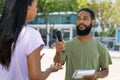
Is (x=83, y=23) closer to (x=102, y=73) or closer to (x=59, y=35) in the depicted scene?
(x=102, y=73)

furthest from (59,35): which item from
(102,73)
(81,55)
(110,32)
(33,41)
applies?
(110,32)

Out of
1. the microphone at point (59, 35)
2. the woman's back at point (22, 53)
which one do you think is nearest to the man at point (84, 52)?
the microphone at point (59, 35)

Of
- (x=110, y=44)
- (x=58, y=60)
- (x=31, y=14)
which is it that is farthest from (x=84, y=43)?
(x=110, y=44)

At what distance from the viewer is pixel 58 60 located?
3.59 meters

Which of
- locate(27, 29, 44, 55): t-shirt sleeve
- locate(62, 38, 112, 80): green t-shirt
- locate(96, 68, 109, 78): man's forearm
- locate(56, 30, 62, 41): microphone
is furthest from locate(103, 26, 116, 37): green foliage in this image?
locate(27, 29, 44, 55): t-shirt sleeve

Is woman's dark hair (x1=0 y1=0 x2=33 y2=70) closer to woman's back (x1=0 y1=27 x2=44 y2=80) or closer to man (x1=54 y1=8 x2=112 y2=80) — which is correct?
woman's back (x1=0 y1=27 x2=44 y2=80)

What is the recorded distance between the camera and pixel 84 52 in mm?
4035

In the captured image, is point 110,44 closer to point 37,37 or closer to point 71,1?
point 71,1

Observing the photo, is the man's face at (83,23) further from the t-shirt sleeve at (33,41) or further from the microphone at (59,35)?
the t-shirt sleeve at (33,41)

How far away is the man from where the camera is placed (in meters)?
3.99

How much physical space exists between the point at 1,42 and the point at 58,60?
111 centimetres

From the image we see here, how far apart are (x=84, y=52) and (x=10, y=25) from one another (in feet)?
5.37

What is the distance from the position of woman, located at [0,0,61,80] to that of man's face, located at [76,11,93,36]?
59.7 inches

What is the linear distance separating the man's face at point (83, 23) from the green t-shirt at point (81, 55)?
0.10 m
